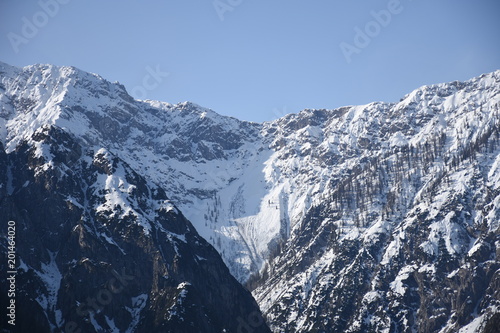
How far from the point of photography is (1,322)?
179m

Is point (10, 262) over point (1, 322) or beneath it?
over

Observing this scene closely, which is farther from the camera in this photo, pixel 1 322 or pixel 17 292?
pixel 17 292

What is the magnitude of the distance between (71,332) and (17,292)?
20737 millimetres

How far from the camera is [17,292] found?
19550 cm

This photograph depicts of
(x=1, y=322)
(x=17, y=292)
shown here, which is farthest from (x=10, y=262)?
(x=1, y=322)

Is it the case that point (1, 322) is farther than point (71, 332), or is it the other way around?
point (71, 332)

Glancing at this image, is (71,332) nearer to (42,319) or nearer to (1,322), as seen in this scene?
(42,319)

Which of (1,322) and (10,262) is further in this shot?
(10,262)

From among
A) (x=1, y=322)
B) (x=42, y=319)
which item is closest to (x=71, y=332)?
(x=42, y=319)

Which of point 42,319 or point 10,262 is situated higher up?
point 10,262

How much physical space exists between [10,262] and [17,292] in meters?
9.91

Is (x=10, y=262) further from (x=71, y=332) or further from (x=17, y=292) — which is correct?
(x=71, y=332)

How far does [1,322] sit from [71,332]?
2614 centimetres

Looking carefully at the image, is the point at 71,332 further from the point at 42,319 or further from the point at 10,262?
the point at 10,262
